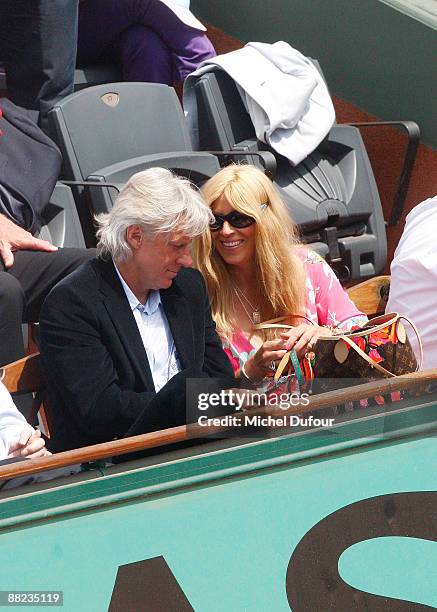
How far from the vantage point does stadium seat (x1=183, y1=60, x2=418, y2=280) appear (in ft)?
11.3

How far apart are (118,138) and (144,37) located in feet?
2.58

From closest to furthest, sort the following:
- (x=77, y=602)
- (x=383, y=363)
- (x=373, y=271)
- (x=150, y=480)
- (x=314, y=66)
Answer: (x=77, y=602)
(x=150, y=480)
(x=383, y=363)
(x=373, y=271)
(x=314, y=66)

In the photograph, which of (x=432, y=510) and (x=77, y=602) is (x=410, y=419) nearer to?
(x=432, y=510)

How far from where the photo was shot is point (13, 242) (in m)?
2.63

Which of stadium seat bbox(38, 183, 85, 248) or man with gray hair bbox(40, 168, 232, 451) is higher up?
man with gray hair bbox(40, 168, 232, 451)

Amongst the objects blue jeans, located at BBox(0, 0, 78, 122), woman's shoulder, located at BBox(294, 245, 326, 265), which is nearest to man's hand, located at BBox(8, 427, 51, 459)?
woman's shoulder, located at BBox(294, 245, 326, 265)

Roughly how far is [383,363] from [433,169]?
2.00 meters

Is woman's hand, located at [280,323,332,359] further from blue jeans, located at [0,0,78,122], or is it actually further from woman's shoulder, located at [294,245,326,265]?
blue jeans, located at [0,0,78,122]

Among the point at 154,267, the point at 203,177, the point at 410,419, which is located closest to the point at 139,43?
the point at 203,177

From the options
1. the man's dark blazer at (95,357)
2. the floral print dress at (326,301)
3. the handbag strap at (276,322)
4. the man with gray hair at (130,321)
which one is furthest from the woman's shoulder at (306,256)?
the man's dark blazer at (95,357)

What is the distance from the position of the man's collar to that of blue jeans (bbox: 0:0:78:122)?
1.12 metres

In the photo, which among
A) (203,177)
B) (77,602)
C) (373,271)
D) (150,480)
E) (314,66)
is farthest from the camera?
(314,66)

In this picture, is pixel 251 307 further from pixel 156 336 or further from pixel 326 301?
pixel 156 336

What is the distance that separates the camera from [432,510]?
1.70 m
